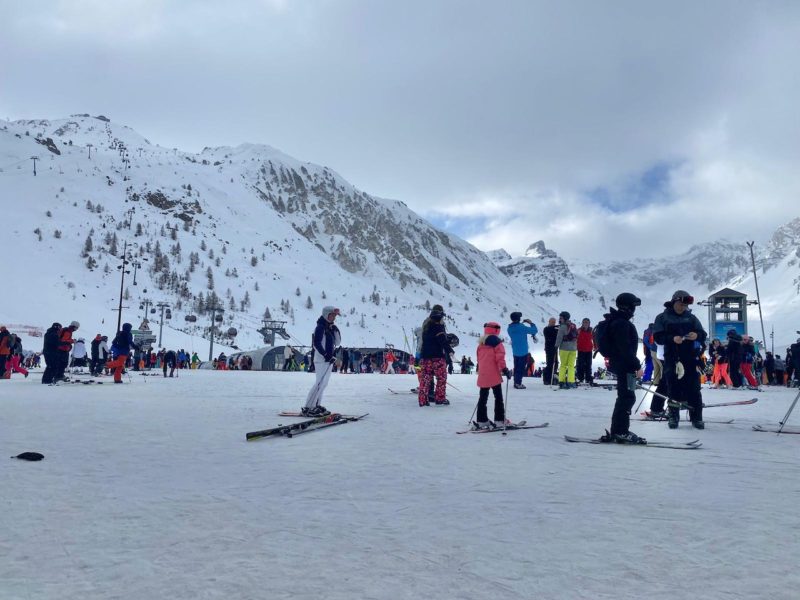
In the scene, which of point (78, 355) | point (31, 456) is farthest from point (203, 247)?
point (31, 456)

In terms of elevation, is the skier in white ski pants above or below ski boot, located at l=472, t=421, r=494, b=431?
above

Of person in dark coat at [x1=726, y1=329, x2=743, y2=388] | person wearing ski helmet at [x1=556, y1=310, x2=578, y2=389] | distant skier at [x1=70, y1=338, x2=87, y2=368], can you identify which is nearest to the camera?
person wearing ski helmet at [x1=556, y1=310, x2=578, y2=389]

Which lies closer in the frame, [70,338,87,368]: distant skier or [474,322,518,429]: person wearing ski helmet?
[474,322,518,429]: person wearing ski helmet

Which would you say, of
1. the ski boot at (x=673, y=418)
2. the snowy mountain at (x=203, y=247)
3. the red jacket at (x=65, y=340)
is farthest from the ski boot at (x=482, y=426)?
the snowy mountain at (x=203, y=247)

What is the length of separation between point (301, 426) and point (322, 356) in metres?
2.17

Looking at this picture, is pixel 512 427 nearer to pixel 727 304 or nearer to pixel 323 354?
pixel 323 354

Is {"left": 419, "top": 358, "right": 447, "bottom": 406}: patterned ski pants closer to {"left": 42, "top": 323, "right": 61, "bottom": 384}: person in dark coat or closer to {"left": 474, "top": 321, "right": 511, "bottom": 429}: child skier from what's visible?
{"left": 474, "top": 321, "right": 511, "bottom": 429}: child skier

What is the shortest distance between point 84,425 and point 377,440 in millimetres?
3668

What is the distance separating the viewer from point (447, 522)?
3.32 metres

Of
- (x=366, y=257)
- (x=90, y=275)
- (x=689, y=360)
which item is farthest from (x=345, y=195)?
(x=689, y=360)

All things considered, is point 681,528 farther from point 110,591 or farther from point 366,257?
point 366,257

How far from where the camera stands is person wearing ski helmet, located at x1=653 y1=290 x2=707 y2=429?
25.8 ft

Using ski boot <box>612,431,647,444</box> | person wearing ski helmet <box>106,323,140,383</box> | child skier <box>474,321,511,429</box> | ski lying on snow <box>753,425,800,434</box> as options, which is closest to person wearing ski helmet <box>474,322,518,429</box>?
child skier <box>474,321,511,429</box>

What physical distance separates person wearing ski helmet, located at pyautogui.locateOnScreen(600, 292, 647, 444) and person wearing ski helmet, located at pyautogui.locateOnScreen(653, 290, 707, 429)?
1.45m
